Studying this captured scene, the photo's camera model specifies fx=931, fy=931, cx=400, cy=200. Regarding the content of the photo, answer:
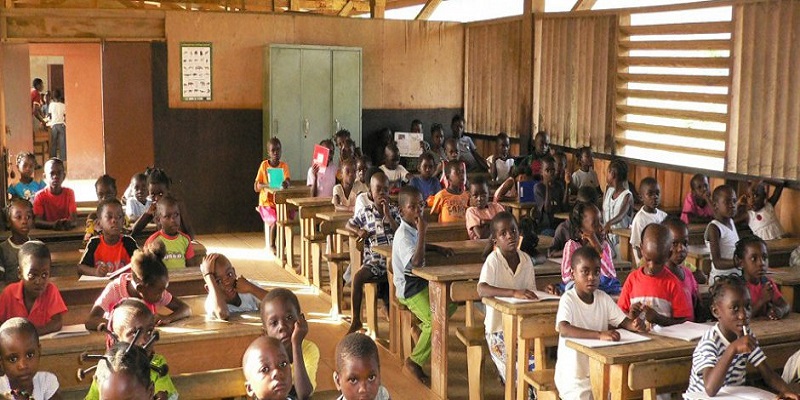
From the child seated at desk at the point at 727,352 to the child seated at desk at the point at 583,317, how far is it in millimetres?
446

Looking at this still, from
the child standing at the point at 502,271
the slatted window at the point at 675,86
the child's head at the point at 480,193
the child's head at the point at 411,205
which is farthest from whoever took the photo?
the slatted window at the point at 675,86

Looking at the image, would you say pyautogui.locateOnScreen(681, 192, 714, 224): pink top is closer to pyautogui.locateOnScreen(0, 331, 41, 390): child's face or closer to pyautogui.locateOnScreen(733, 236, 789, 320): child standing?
pyautogui.locateOnScreen(733, 236, 789, 320): child standing

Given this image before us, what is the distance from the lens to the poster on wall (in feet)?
36.0

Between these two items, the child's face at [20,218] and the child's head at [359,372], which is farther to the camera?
the child's face at [20,218]

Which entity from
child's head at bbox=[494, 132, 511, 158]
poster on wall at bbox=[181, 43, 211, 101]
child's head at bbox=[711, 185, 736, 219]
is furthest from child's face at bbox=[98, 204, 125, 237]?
child's head at bbox=[494, 132, 511, 158]

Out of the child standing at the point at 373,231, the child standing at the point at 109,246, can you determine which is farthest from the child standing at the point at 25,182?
the child standing at the point at 373,231

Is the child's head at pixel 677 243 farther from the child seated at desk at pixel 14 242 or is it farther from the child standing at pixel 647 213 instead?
the child seated at desk at pixel 14 242

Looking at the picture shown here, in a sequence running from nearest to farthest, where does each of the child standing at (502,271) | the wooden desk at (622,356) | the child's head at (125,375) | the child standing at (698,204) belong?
the child's head at (125,375) → the wooden desk at (622,356) → the child standing at (502,271) → the child standing at (698,204)

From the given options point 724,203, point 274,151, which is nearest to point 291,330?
point 724,203

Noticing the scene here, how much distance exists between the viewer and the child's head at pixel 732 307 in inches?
148

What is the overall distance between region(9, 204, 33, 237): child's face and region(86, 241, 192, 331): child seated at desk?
1619 millimetres

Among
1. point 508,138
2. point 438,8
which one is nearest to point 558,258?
point 508,138

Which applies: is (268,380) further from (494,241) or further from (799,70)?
(799,70)

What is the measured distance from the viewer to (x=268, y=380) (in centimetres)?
298
